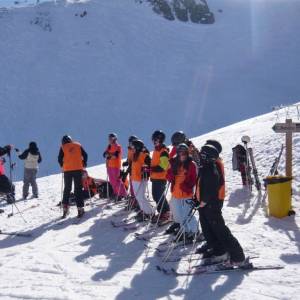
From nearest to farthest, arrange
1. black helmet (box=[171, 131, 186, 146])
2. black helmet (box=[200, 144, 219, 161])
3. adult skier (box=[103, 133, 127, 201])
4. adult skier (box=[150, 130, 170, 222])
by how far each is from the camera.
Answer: black helmet (box=[200, 144, 219, 161]), black helmet (box=[171, 131, 186, 146]), adult skier (box=[150, 130, 170, 222]), adult skier (box=[103, 133, 127, 201])

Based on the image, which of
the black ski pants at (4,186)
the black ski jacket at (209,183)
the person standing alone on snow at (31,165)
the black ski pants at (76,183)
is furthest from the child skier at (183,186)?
the person standing alone on snow at (31,165)

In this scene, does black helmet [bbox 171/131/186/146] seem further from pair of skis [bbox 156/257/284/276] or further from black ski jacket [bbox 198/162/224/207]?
pair of skis [bbox 156/257/284/276]

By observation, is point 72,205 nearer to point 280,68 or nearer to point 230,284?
point 230,284

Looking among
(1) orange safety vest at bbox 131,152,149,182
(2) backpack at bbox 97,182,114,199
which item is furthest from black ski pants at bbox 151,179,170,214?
(2) backpack at bbox 97,182,114,199

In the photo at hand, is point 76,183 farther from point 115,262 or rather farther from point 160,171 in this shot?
point 115,262

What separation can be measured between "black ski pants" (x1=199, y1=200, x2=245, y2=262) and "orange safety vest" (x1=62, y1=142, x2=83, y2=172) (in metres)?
3.94

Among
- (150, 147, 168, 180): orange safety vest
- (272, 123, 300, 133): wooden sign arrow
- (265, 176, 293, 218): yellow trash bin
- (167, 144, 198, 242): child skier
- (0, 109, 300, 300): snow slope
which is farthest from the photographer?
(272, 123, 300, 133): wooden sign arrow

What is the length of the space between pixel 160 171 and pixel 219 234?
269 centimetres

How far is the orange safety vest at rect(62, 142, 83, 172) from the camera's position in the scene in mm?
9883

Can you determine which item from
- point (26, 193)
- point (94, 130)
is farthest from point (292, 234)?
point (94, 130)

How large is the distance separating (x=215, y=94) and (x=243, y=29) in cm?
1883

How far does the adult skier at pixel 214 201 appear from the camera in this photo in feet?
20.3

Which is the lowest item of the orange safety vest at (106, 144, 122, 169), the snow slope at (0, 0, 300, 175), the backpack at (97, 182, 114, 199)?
the backpack at (97, 182, 114, 199)

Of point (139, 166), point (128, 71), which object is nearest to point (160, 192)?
point (139, 166)
